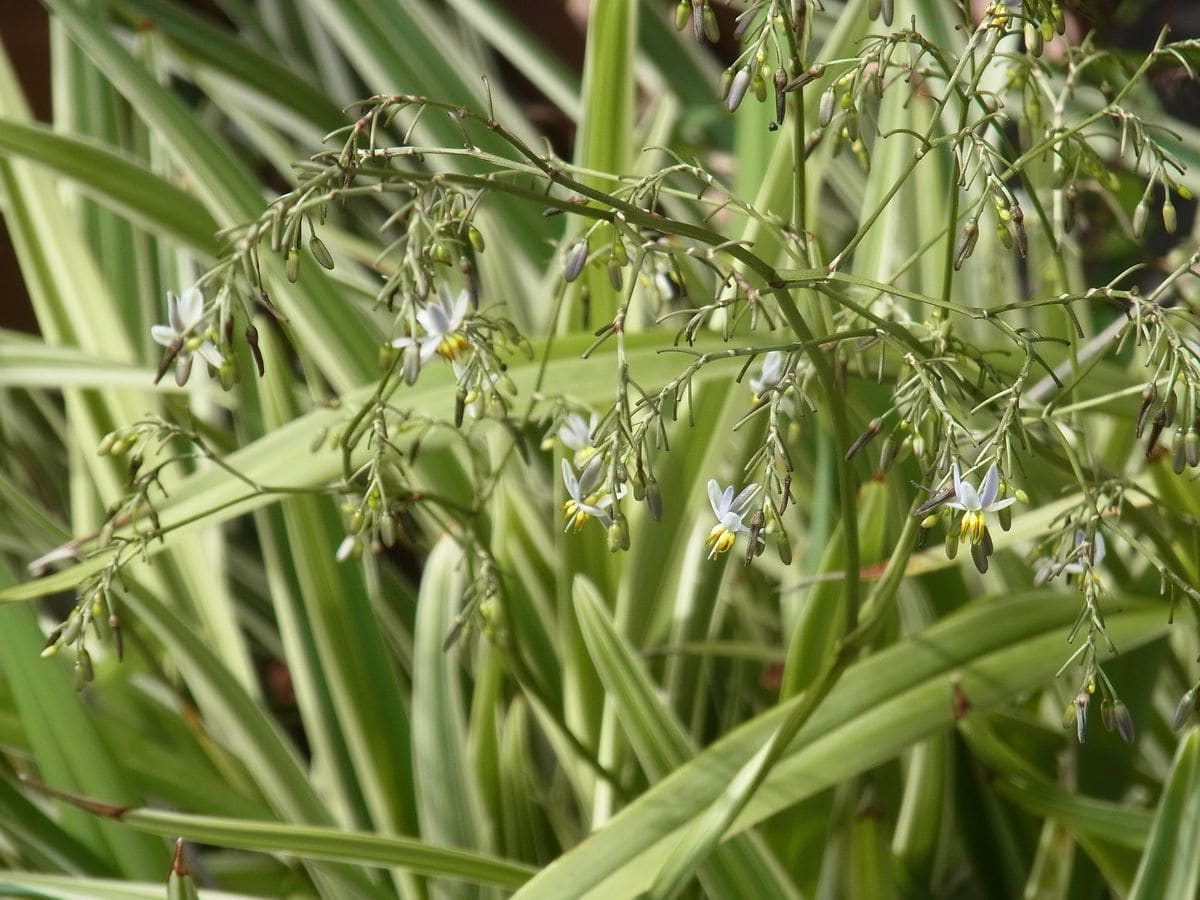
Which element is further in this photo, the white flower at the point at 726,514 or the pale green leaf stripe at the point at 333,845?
the pale green leaf stripe at the point at 333,845

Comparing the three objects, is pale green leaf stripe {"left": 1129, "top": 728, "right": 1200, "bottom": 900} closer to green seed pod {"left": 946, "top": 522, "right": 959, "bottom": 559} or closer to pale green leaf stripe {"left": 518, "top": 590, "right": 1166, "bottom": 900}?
pale green leaf stripe {"left": 518, "top": 590, "right": 1166, "bottom": 900}

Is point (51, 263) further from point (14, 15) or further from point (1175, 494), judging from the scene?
point (1175, 494)

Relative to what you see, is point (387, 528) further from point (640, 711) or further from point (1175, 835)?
point (1175, 835)

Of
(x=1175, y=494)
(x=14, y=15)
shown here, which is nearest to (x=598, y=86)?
(x=1175, y=494)

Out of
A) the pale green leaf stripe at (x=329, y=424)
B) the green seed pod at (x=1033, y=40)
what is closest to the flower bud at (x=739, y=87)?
the green seed pod at (x=1033, y=40)

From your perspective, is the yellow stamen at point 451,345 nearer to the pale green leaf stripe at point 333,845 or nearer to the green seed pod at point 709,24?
the green seed pod at point 709,24

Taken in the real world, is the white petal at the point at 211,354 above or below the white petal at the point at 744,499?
above

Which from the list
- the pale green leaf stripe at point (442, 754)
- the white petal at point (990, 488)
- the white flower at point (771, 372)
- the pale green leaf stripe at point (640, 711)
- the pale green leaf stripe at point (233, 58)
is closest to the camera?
the white petal at point (990, 488)
